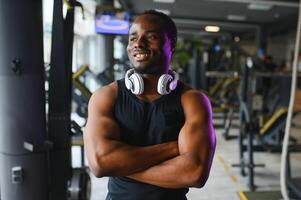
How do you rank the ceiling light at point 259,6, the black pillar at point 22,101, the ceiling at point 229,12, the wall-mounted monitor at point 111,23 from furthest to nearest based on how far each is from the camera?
the ceiling light at point 259,6 < the ceiling at point 229,12 < the wall-mounted monitor at point 111,23 < the black pillar at point 22,101

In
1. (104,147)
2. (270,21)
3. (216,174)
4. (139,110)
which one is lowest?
(216,174)

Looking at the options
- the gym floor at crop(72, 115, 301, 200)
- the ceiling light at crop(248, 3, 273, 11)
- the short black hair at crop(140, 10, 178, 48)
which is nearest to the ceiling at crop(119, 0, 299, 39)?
the ceiling light at crop(248, 3, 273, 11)

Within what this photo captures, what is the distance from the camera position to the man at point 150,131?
1.19m

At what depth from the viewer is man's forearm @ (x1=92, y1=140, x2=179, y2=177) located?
3.88 ft

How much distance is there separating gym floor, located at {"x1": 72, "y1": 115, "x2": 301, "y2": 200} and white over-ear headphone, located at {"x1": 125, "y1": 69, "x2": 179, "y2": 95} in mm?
1757

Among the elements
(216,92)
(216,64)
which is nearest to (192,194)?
(216,92)

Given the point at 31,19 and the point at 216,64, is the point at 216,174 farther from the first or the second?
the point at 216,64

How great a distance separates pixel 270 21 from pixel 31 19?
13577 millimetres

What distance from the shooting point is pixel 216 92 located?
829cm

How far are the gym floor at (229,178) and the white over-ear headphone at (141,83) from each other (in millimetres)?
1757

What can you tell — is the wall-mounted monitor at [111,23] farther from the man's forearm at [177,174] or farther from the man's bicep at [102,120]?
the man's forearm at [177,174]

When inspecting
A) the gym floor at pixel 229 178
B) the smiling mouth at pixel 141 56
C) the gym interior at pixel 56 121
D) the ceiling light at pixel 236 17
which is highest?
the ceiling light at pixel 236 17

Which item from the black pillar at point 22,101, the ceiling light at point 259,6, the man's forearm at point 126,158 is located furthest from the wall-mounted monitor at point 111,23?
the ceiling light at point 259,6

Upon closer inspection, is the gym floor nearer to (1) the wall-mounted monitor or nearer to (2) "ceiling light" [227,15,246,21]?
(1) the wall-mounted monitor
